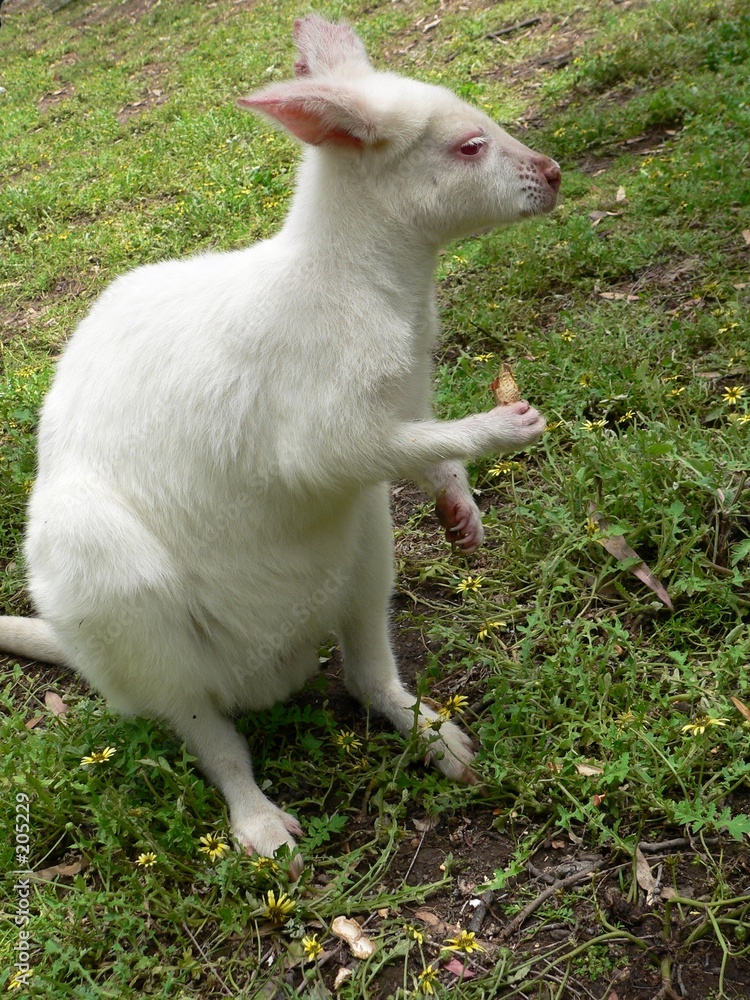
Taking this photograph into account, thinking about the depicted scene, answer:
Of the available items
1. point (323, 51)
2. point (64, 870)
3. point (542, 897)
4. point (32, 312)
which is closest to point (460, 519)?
point (542, 897)

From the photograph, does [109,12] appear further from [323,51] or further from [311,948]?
[311,948]

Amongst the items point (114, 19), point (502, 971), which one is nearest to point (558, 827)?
point (502, 971)

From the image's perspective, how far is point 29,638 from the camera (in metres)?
3.41

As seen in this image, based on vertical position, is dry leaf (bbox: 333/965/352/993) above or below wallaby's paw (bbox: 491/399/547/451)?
below

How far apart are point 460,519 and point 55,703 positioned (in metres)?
1.53

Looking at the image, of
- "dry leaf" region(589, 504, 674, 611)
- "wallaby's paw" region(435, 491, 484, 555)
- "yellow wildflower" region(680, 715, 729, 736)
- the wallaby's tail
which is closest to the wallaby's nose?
"wallaby's paw" region(435, 491, 484, 555)

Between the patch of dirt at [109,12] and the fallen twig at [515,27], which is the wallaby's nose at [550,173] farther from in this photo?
the patch of dirt at [109,12]

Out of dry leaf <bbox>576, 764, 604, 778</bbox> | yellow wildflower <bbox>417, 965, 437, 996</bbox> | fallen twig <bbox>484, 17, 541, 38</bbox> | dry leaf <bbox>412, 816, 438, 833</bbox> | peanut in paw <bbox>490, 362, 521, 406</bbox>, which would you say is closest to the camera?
yellow wildflower <bbox>417, 965, 437, 996</bbox>

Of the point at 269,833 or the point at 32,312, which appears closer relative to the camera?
the point at 269,833

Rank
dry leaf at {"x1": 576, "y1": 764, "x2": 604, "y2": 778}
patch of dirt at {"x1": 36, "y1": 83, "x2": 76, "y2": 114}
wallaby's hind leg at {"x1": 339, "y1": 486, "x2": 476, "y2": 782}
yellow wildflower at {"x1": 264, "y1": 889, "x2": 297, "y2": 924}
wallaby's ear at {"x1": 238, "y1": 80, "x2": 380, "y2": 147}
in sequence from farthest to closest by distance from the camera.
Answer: patch of dirt at {"x1": 36, "y1": 83, "x2": 76, "y2": 114}, wallaby's hind leg at {"x1": 339, "y1": 486, "x2": 476, "y2": 782}, dry leaf at {"x1": 576, "y1": 764, "x2": 604, "y2": 778}, yellow wildflower at {"x1": 264, "y1": 889, "x2": 297, "y2": 924}, wallaby's ear at {"x1": 238, "y1": 80, "x2": 380, "y2": 147}

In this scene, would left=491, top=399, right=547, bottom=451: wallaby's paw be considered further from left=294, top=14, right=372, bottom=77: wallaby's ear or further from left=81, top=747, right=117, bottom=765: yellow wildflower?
left=81, top=747, right=117, bottom=765: yellow wildflower

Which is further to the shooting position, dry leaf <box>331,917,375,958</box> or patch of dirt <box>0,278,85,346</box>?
patch of dirt <box>0,278,85,346</box>

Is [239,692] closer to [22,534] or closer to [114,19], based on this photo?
[22,534]

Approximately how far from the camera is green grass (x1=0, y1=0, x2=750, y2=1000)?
2.40 m
